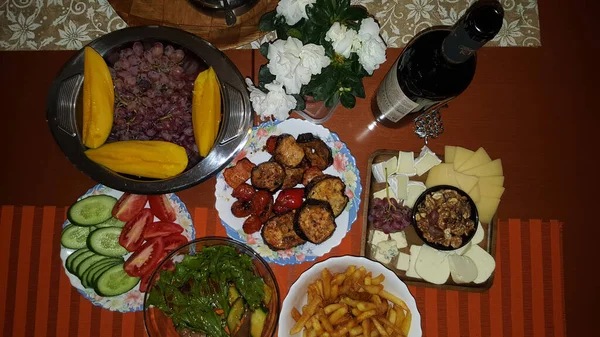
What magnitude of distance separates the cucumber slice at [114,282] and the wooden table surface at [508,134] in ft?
0.98

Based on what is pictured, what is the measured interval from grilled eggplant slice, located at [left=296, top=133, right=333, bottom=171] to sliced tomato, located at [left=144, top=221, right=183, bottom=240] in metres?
0.48

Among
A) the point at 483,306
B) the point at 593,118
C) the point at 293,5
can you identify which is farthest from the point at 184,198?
the point at 593,118

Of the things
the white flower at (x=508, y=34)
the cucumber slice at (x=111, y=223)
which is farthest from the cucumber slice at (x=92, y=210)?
the white flower at (x=508, y=34)

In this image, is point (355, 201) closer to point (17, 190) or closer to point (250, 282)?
point (250, 282)

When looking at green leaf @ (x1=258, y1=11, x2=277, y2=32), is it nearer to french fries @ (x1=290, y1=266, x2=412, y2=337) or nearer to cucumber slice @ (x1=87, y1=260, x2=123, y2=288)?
french fries @ (x1=290, y1=266, x2=412, y2=337)

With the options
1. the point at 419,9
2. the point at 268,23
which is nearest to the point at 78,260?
the point at 268,23

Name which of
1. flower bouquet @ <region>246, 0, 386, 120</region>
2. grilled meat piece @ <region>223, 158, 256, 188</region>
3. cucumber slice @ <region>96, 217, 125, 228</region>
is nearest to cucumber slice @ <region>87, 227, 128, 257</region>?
cucumber slice @ <region>96, 217, 125, 228</region>

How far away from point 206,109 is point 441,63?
658mm

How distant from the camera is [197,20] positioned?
144cm

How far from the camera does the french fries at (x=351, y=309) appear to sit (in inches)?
49.2

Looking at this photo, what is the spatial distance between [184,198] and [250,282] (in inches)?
15.7

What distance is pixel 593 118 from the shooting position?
154cm

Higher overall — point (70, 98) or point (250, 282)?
point (70, 98)

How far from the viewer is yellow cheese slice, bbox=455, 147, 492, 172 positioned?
145 centimetres
